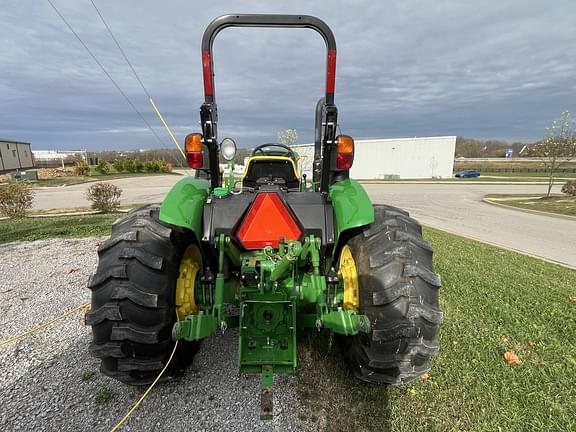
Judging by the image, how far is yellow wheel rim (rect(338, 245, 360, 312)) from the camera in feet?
7.97

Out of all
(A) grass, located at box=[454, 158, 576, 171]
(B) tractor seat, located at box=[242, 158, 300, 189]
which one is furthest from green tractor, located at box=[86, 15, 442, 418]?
(A) grass, located at box=[454, 158, 576, 171]

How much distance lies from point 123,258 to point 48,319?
8.50ft

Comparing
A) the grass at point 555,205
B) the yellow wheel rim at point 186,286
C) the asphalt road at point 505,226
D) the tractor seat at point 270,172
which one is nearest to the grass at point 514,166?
the grass at point 555,205

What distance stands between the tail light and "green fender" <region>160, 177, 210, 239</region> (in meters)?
0.17

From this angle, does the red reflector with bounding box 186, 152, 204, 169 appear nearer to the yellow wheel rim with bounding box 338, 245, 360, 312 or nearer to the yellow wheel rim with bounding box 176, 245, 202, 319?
the yellow wheel rim with bounding box 176, 245, 202, 319

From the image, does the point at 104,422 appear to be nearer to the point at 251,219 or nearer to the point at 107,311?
the point at 107,311

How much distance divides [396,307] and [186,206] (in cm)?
156

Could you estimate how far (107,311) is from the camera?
2088 millimetres

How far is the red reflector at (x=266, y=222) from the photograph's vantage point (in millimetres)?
2498

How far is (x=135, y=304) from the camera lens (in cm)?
211

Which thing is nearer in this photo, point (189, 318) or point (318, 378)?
point (189, 318)

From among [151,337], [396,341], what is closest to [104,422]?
[151,337]

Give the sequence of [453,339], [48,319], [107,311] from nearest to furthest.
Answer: [107,311]
[453,339]
[48,319]

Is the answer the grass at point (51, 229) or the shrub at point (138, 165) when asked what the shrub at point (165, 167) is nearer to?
the shrub at point (138, 165)
